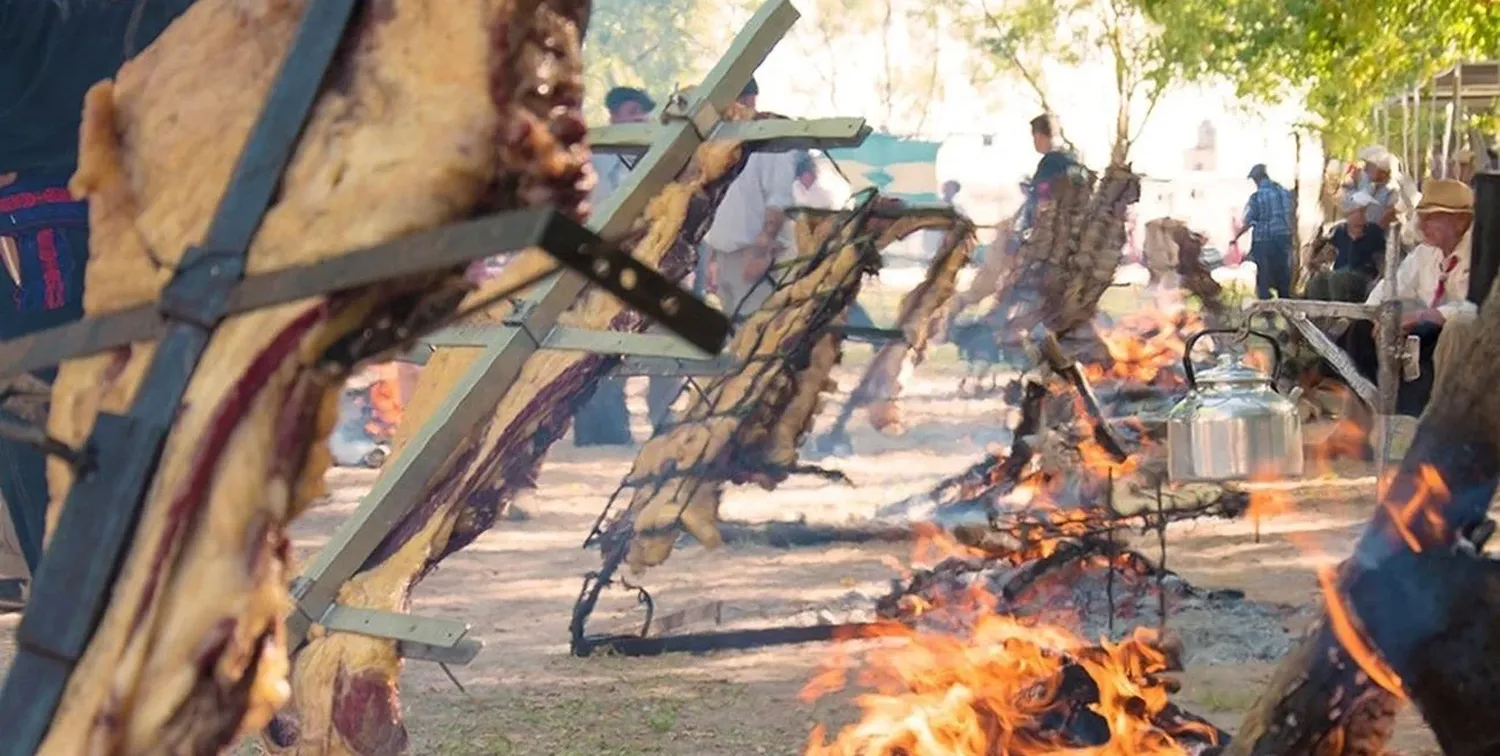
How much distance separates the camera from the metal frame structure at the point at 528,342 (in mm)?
4242

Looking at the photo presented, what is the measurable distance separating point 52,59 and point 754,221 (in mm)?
7570

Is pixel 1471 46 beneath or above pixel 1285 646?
above

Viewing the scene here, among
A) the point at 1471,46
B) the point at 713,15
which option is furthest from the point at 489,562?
the point at 713,15

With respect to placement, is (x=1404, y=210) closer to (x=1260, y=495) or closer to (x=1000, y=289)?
(x=1000, y=289)

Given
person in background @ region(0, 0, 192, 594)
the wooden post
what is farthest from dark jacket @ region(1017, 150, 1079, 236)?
person in background @ region(0, 0, 192, 594)

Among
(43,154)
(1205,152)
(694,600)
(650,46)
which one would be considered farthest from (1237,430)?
(1205,152)

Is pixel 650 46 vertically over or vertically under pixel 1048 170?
over

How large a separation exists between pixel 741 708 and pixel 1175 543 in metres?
3.56

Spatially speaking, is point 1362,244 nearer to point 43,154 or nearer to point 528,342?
point 528,342

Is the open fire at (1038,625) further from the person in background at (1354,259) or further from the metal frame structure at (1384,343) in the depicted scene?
the person in background at (1354,259)

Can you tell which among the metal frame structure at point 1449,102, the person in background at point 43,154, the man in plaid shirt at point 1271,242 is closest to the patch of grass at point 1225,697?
the person in background at point 43,154

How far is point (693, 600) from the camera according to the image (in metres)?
7.66

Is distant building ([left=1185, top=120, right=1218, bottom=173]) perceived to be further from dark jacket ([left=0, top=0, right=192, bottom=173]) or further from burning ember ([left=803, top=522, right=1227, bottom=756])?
dark jacket ([left=0, top=0, right=192, bottom=173])

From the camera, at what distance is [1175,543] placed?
28.9 ft
